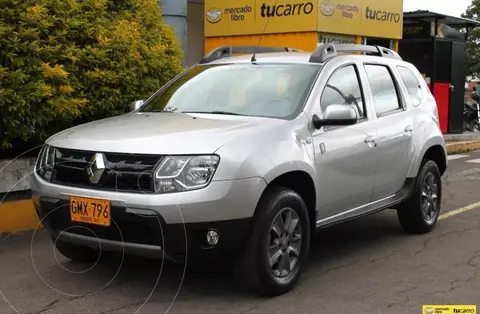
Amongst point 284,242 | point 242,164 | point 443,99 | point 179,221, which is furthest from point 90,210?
point 443,99

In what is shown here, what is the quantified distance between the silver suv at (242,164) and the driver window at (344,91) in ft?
0.04

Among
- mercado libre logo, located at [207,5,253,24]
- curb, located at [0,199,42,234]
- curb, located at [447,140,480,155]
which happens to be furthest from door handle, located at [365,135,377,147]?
curb, located at [447,140,480,155]

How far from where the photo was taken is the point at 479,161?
484 inches

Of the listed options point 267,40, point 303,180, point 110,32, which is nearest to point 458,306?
point 303,180

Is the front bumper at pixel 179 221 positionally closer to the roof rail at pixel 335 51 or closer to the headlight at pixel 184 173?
the headlight at pixel 184 173

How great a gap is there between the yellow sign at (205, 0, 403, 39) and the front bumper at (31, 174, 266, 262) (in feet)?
23.1

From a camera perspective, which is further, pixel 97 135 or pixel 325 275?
pixel 325 275

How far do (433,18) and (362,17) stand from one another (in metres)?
3.56

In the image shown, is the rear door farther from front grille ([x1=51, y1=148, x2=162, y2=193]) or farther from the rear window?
front grille ([x1=51, y1=148, x2=162, y2=193])

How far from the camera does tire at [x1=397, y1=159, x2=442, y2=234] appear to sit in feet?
19.8

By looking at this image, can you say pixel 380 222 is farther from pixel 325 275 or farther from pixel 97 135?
pixel 97 135

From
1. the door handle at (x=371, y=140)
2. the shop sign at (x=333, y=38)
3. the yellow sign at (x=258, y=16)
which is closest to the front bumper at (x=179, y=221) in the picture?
the door handle at (x=371, y=140)

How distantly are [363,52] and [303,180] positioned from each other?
2044 millimetres

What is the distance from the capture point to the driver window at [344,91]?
16.4ft
